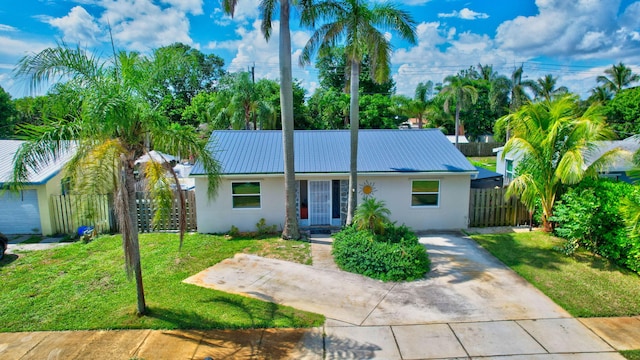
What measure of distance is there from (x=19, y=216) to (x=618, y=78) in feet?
171

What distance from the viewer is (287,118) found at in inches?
458

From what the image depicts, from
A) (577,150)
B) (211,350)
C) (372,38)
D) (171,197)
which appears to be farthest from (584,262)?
(171,197)

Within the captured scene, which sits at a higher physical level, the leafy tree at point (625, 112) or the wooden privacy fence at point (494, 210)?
the leafy tree at point (625, 112)

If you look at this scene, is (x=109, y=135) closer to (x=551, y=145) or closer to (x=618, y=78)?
(x=551, y=145)

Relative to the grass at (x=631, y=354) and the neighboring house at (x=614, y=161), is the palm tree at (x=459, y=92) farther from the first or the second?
the grass at (x=631, y=354)

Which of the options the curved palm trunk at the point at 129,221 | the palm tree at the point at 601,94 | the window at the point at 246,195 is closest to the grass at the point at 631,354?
the curved palm trunk at the point at 129,221

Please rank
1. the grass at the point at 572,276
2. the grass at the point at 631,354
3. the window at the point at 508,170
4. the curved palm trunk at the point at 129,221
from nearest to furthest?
the grass at the point at 631,354 → the curved palm trunk at the point at 129,221 → the grass at the point at 572,276 → the window at the point at 508,170

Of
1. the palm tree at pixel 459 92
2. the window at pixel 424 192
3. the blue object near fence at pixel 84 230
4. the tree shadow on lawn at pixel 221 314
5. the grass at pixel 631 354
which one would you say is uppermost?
the palm tree at pixel 459 92

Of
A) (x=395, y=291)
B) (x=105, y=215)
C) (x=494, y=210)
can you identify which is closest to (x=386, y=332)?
(x=395, y=291)

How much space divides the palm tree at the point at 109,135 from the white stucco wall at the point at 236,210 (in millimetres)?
6186

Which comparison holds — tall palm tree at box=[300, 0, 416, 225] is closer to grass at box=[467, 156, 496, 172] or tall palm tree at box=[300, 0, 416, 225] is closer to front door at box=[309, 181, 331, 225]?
front door at box=[309, 181, 331, 225]

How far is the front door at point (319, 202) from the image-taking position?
1380cm

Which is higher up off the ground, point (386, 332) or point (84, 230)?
point (84, 230)

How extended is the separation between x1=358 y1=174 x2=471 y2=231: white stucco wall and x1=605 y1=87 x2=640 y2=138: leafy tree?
2426cm
